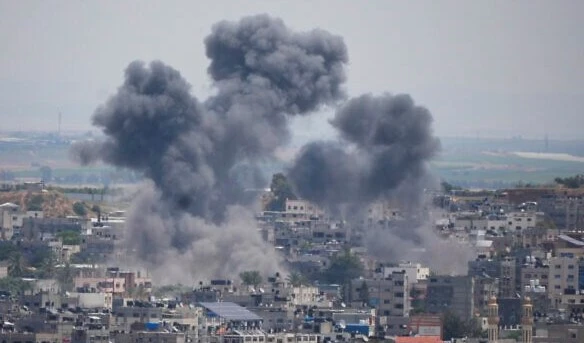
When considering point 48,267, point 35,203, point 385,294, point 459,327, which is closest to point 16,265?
point 48,267

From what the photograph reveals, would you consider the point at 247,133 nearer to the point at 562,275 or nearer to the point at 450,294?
the point at 562,275

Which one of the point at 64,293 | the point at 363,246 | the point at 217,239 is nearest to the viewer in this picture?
the point at 64,293

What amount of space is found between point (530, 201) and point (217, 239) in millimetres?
24520

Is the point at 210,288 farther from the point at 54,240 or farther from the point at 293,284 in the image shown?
the point at 54,240

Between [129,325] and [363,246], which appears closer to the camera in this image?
[129,325]

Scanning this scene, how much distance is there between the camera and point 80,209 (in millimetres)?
118125

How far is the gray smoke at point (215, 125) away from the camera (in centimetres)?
9156

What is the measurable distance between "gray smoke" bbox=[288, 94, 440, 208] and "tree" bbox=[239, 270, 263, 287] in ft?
51.2

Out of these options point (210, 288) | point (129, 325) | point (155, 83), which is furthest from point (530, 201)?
point (129, 325)

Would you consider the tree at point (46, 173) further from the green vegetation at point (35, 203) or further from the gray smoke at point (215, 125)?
the gray smoke at point (215, 125)

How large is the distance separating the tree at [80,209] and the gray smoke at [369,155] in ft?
45.8

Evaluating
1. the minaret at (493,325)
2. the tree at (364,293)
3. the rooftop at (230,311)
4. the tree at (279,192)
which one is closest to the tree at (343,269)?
the tree at (364,293)

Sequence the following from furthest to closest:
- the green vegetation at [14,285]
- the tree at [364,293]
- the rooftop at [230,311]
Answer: the green vegetation at [14,285] → the tree at [364,293] → the rooftop at [230,311]

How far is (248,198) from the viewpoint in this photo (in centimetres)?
10031
